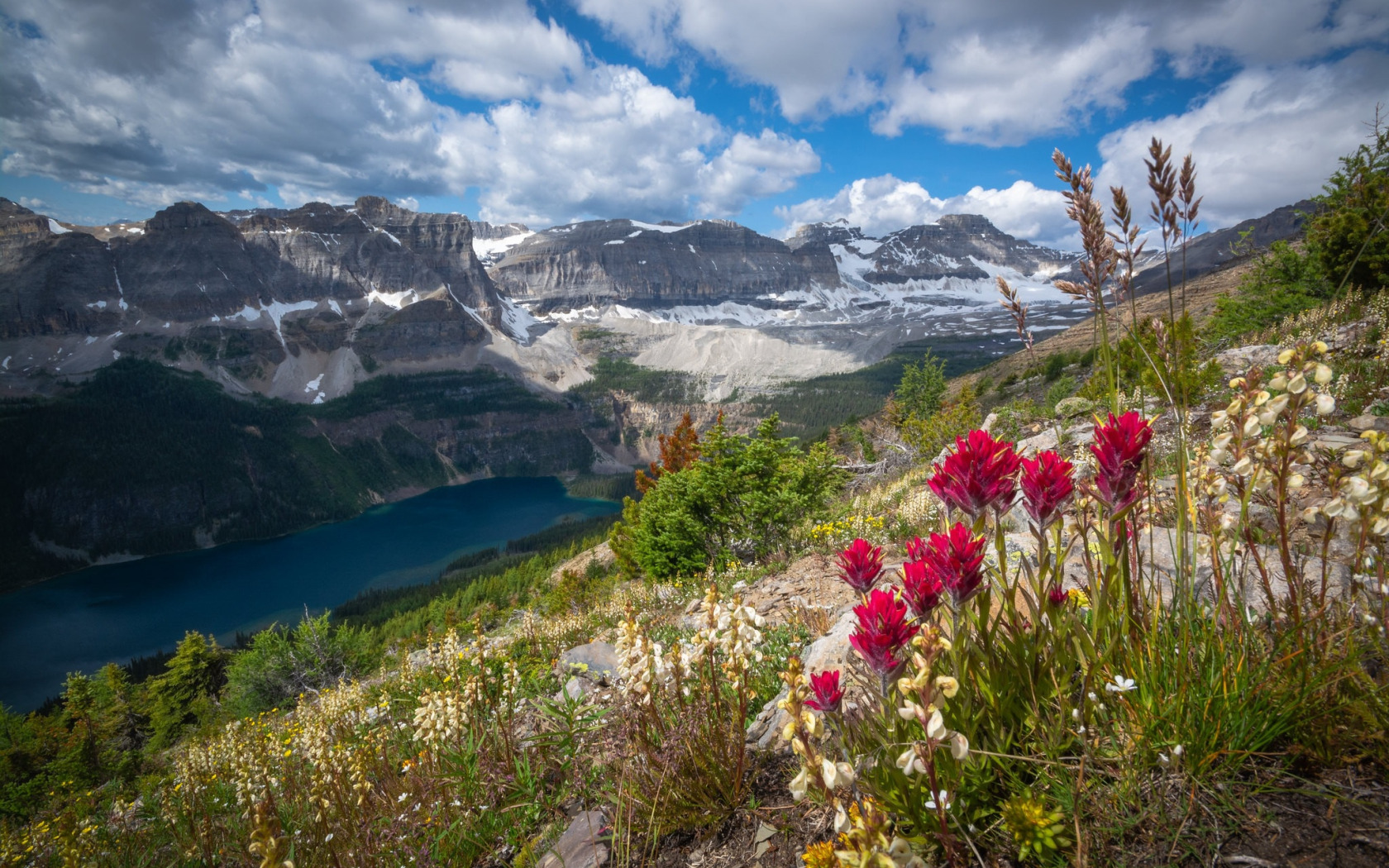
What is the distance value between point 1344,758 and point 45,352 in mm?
220021

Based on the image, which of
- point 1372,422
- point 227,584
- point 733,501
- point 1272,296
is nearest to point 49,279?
point 227,584

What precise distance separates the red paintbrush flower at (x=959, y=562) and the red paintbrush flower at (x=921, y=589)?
44 millimetres

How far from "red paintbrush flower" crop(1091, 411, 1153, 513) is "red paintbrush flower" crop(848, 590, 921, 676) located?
0.75 metres

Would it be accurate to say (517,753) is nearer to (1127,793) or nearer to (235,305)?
(1127,793)

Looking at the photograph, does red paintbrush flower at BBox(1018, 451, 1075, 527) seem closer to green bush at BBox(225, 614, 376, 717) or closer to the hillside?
green bush at BBox(225, 614, 376, 717)

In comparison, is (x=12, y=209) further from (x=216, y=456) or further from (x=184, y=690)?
(x=184, y=690)


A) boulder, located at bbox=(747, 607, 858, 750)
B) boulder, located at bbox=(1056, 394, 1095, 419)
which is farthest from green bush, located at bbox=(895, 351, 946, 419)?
boulder, located at bbox=(747, 607, 858, 750)

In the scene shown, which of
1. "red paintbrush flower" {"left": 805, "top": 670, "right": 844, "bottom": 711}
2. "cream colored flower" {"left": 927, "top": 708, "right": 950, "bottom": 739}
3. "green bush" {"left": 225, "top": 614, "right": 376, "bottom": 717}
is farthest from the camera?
"green bush" {"left": 225, "top": 614, "right": 376, "bottom": 717}

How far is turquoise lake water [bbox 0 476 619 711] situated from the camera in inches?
2640

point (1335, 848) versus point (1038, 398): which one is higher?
point (1335, 848)

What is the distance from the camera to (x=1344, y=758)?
1661 millimetres

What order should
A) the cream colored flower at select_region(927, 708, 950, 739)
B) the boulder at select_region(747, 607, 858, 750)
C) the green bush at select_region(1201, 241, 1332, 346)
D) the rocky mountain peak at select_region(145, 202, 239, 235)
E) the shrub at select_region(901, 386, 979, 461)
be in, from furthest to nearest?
the rocky mountain peak at select_region(145, 202, 239, 235), the shrub at select_region(901, 386, 979, 461), the green bush at select_region(1201, 241, 1332, 346), the boulder at select_region(747, 607, 858, 750), the cream colored flower at select_region(927, 708, 950, 739)

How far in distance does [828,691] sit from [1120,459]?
1.16 meters

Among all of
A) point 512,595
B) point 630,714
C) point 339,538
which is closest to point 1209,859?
point 630,714
